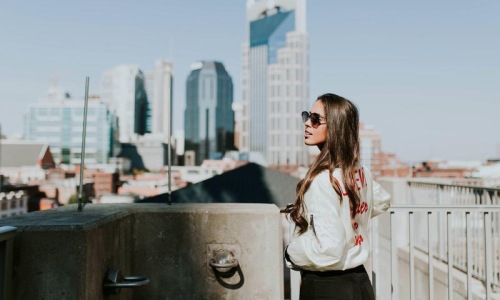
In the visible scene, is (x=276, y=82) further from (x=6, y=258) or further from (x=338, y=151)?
(x=6, y=258)

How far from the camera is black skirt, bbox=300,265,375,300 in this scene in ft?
5.62

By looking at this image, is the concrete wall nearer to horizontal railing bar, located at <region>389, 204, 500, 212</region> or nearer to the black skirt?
the black skirt

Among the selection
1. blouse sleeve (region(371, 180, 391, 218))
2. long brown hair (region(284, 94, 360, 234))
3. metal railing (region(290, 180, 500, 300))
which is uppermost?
long brown hair (region(284, 94, 360, 234))

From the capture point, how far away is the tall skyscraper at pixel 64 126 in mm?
143500

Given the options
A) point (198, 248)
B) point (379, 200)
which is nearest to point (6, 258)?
point (198, 248)

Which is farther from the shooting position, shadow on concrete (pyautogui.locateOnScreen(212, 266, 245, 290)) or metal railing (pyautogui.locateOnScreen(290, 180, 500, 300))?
metal railing (pyautogui.locateOnScreen(290, 180, 500, 300))

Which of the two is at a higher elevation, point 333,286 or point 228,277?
point 333,286

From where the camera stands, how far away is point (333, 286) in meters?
1.72

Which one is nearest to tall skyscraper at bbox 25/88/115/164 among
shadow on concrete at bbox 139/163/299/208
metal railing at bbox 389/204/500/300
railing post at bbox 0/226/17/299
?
shadow on concrete at bbox 139/163/299/208

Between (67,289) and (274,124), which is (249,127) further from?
(67,289)

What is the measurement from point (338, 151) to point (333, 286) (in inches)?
22.8

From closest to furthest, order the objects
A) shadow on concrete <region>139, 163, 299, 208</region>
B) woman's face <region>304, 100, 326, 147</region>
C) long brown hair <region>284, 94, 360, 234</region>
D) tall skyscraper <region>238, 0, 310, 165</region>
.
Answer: long brown hair <region>284, 94, 360, 234</region>, woman's face <region>304, 100, 326, 147</region>, shadow on concrete <region>139, 163, 299, 208</region>, tall skyscraper <region>238, 0, 310, 165</region>

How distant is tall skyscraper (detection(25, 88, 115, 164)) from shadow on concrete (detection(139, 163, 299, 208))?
5377 inches

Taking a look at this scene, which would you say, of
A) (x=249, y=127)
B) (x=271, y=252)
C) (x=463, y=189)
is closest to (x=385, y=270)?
(x=463, y=189)
